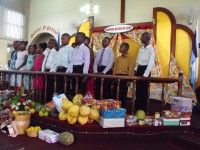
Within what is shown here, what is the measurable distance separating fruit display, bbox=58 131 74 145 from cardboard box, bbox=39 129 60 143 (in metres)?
0.10

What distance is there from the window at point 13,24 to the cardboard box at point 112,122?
7908 millimetres

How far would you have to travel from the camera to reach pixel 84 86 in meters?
4.00

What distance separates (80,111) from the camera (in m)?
3.02

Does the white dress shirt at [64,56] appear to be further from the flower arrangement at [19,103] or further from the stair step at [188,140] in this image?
the stair step at [188,140]

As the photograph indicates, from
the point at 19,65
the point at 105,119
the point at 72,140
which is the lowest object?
the point at 72,140

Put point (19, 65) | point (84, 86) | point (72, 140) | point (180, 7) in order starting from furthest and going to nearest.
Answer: point (180, 7)
point (19, 65)
point (84, 86)
point (72, 140)

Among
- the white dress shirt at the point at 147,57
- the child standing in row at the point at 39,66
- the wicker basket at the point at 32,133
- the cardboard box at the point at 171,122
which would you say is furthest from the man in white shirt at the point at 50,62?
the cardboard box at the point at 171,122

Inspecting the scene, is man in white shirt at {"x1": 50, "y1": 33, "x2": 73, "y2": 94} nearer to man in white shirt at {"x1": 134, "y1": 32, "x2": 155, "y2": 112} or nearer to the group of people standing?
the group of people standing

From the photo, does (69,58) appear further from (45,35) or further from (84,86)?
(45,35)

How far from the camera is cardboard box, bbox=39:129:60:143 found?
297cm

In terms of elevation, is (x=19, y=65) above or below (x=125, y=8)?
below

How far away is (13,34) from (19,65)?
17.7ft

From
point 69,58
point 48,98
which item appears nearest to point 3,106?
point 48,98

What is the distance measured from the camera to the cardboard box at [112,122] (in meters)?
3.02
